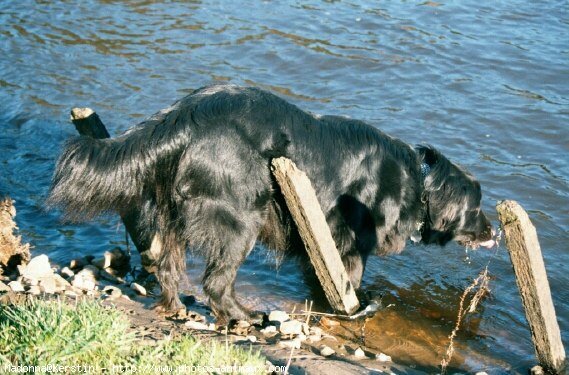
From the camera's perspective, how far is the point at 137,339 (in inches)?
160

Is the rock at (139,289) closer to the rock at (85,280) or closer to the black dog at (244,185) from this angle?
the rock at (85,280)

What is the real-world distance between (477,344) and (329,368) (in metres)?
1.72

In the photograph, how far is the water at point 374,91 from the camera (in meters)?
6.11

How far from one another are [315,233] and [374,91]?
17.1 ft

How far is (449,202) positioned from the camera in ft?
18.8

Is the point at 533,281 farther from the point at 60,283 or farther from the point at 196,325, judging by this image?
the point at 60,283

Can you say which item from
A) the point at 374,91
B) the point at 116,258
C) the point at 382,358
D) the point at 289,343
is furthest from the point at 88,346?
the point at 374,91

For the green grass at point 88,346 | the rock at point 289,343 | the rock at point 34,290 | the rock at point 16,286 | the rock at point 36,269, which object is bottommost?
the rock at point 289,343

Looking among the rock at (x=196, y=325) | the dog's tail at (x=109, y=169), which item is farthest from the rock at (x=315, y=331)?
the dog's tail at (x=109, y=169)

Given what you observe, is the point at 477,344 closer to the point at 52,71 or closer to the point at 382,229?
the point at 382,229

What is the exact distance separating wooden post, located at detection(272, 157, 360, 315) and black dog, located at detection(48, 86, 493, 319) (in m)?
0.33

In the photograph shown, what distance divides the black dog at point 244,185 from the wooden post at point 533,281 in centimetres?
126

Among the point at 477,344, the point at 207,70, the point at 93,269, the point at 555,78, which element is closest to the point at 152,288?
the point at 93,269

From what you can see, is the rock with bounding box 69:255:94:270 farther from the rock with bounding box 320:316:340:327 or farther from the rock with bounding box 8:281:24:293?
the rock with bounding box 320:316:340:327
